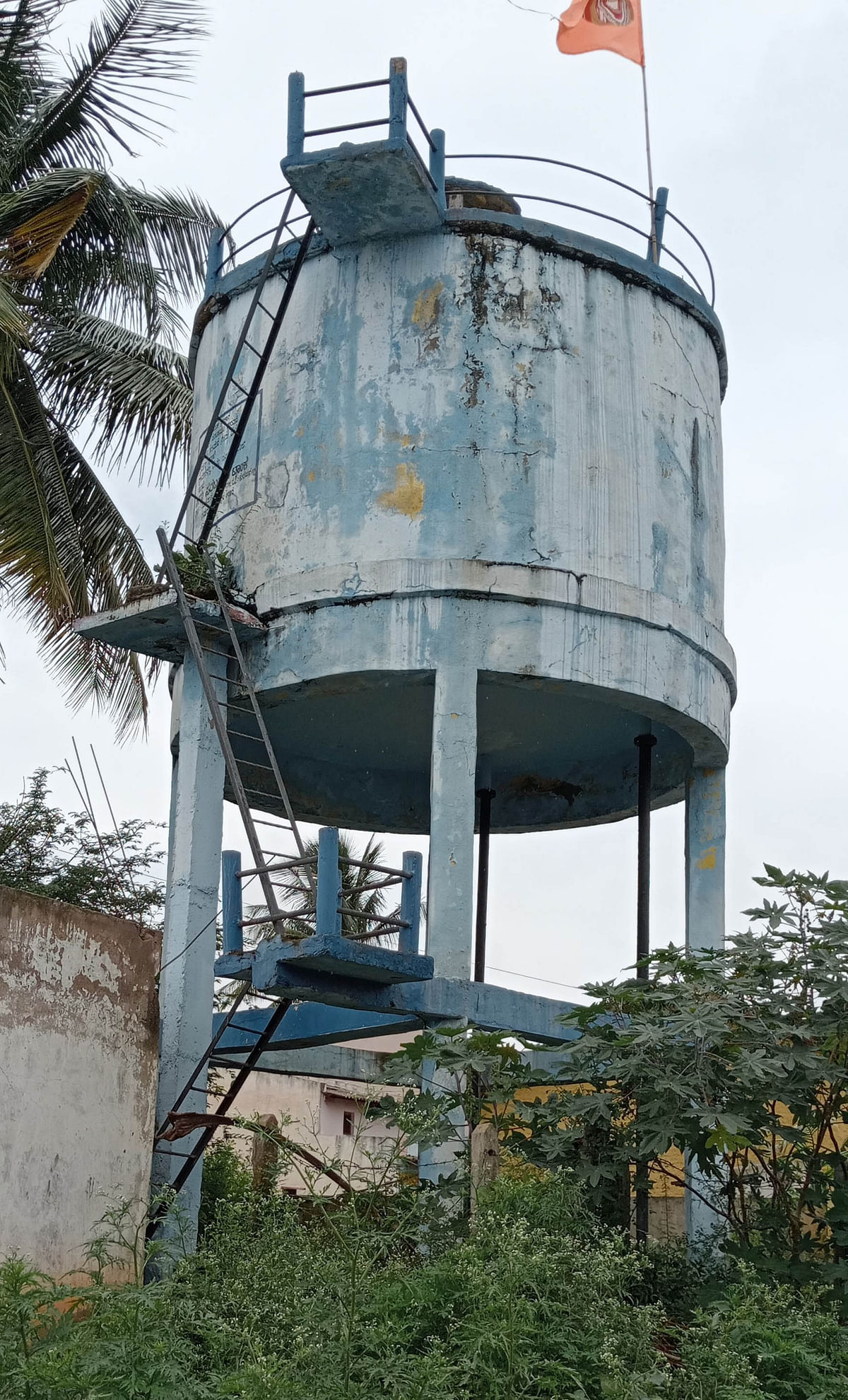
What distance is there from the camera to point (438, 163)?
1470cm

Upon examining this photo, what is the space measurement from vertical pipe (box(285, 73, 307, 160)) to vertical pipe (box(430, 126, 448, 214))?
1161mm

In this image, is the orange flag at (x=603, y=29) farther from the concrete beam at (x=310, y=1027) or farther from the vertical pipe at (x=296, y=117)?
the concrete beam at (x=310, y=1027)

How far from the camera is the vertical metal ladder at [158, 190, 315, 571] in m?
15.0

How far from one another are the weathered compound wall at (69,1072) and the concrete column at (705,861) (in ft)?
18.2

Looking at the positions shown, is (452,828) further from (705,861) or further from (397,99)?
(397,99)

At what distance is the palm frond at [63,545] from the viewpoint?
17047mm

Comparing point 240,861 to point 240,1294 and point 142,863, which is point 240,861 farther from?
point 142,863

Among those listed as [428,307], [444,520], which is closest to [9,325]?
[428,307]

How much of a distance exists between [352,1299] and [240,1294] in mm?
1195

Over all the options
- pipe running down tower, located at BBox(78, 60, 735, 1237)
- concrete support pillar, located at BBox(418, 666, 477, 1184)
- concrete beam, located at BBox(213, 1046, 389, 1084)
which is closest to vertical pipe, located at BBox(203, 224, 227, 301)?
pipe running down tower, located at BBox(78, 60, 735, 1237)

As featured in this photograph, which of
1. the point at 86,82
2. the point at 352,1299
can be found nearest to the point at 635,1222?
the point at 352,1299

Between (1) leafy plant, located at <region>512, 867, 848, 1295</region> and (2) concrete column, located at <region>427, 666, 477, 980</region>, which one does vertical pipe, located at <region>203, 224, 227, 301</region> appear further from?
(1) leafy plant, located at <region>512, 867, 848, 1295</region>

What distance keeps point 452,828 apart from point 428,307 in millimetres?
4503

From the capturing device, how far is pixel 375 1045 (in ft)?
110
